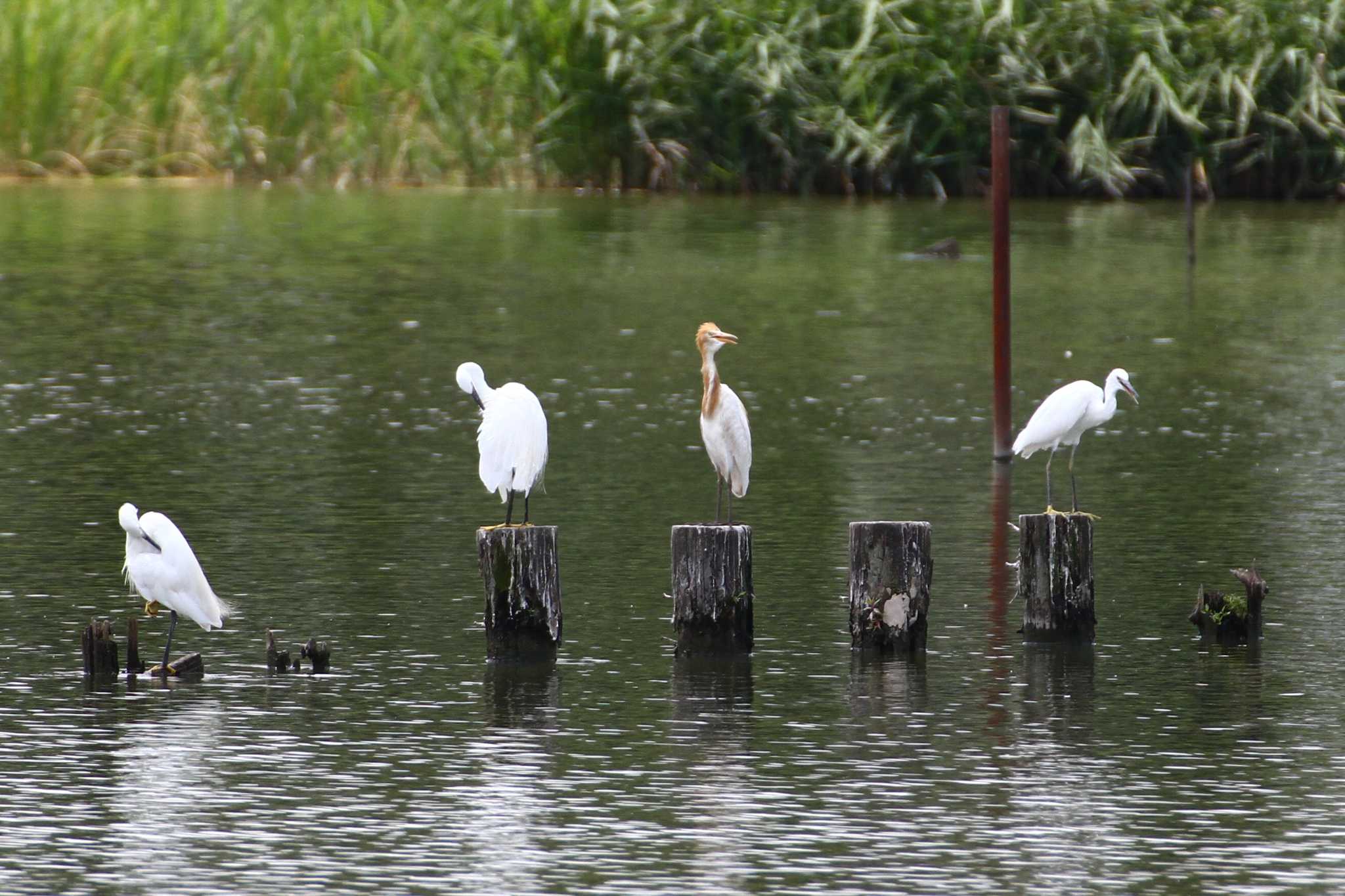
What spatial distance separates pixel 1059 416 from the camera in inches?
488

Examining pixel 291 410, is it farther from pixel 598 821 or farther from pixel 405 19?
pixel 405 19

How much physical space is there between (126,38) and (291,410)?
19579 millimetres

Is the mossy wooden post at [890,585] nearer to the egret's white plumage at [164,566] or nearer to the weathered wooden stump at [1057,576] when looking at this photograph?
the weathered wooden stump at [1057,576]

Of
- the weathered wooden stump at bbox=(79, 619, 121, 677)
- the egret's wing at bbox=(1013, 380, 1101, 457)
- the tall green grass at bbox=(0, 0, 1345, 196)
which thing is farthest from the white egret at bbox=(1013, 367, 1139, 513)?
the tall green grass at bbox=(0, 0, 1345, 196)

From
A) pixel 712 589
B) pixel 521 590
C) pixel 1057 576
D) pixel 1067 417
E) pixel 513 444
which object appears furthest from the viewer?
pixel 1067 417

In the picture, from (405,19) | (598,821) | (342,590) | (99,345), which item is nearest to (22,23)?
(405,19)

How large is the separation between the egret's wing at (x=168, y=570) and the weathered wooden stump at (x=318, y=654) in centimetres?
47

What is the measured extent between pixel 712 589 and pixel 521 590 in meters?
0.82

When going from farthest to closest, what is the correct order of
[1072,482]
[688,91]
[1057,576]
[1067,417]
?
[688,91], [1067,417], [1072,482], [1057,576]

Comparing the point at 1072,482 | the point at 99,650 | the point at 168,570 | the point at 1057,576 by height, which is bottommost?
the point at 99,650

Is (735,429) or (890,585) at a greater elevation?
(735,429)

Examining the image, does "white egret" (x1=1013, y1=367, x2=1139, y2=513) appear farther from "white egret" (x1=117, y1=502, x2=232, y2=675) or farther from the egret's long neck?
"white egret" (x1=117, y1=502, x2=232, y2=675)

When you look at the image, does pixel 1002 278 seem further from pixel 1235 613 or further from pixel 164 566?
pixel 164 566

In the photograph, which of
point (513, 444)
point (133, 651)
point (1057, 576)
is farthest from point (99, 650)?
point (1057, 576)
